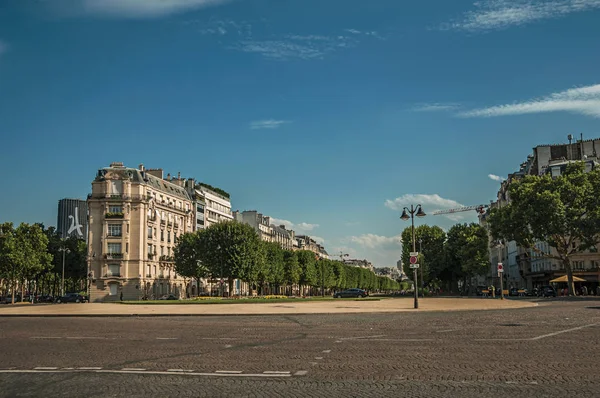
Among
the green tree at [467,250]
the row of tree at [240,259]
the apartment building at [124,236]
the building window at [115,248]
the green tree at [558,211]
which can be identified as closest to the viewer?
the green tree at [558,211]

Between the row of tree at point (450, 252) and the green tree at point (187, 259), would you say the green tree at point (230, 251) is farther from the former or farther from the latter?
the row of tree at point (450, 252)

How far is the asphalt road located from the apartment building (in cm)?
8293

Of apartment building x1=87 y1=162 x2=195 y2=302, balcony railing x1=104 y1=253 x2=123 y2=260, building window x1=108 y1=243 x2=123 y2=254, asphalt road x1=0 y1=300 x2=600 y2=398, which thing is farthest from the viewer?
building window x1=108 y1=243 x2=123 y2=254

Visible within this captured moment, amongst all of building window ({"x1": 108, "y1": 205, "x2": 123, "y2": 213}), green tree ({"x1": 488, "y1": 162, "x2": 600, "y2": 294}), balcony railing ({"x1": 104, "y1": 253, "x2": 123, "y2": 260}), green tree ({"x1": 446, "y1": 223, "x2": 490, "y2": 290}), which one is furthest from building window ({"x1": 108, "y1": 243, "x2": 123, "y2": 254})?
green tree ({"x1": 488, "y1": 162, "x2": 600, "y2": 294})

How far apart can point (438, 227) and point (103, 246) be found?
213 ft

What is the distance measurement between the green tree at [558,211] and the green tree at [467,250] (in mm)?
31191

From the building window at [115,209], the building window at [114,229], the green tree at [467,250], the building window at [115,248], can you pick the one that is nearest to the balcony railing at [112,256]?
the building window at [115,248]

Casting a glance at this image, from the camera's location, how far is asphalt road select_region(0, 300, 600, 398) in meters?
9.64

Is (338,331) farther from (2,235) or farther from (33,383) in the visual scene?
(2,235)

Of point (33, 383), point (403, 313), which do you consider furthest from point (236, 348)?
point (403, 313)

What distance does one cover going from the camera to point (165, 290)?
110750 millimetres

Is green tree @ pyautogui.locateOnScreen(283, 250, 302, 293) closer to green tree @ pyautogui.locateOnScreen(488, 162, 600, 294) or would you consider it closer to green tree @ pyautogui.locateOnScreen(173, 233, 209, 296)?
green tree @ pyautogui.locateOnScreen(173, 233, 209, 296)

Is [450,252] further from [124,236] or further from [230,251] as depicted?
[124,236]

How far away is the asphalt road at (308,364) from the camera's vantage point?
964 centimetres
